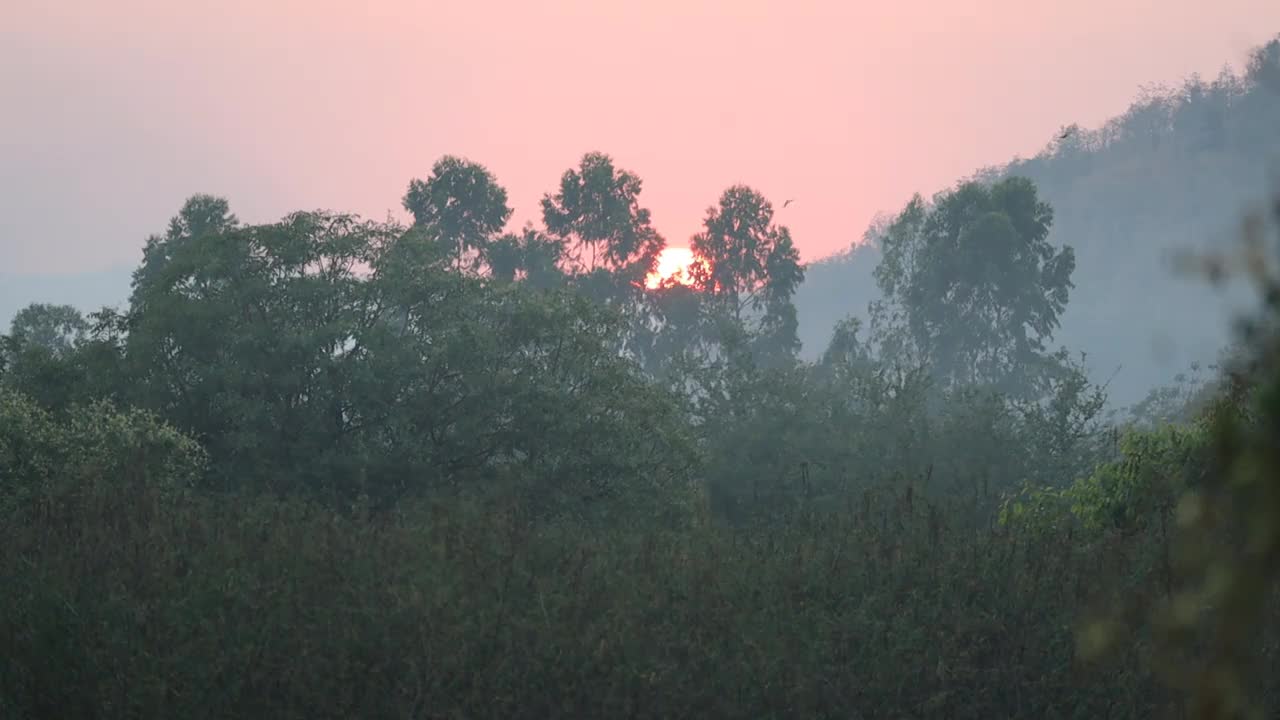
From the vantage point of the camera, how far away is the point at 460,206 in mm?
83250

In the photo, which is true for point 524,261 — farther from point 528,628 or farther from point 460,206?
point 528,628

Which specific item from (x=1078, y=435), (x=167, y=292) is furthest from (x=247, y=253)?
(x=1078, y=435)

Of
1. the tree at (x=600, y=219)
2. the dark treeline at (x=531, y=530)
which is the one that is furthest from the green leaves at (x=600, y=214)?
the dark treeline at (x=531, y=530)

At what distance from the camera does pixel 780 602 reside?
1909 cm

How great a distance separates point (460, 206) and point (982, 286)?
37.9 m

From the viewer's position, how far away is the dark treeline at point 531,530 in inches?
639

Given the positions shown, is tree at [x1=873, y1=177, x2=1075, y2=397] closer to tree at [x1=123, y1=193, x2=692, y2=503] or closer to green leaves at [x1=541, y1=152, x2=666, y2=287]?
green leaves at [x1=541, y1=152, x2=666, y2=287]

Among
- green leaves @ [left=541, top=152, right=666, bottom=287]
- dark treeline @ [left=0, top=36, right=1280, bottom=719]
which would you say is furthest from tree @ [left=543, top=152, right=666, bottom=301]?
dark treeline @ [left=0, top=36, right=1280, bottom=719]

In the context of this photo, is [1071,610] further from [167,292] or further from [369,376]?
[167,292]

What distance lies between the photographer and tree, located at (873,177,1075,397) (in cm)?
9131

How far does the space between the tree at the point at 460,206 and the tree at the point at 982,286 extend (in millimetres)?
28693

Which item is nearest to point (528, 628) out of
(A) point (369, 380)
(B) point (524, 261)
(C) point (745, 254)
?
(A) point (369, 380)

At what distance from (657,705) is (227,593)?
5.88m

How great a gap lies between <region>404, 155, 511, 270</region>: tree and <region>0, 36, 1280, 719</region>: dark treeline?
39.7 metres
